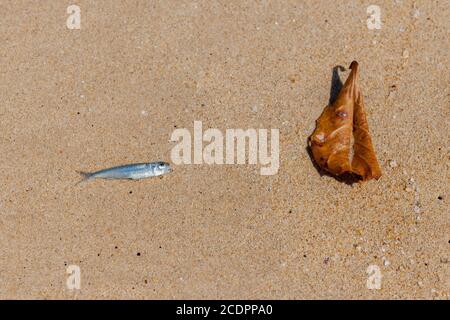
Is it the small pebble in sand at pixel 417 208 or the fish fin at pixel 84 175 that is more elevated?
the fish fin at pixel 84 175

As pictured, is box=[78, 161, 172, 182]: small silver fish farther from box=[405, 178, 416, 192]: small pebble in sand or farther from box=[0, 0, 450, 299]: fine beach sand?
box=[405, 178, 416, 192]: small pebble in sand

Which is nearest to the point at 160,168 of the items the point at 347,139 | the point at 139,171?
the point at 139,171

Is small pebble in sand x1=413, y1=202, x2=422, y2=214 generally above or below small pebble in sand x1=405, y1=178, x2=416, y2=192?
below

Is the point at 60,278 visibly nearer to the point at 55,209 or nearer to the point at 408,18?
the point at 55,209

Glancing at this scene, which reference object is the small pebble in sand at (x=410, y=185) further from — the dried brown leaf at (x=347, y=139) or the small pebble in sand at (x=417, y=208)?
the dried brown leaf at (x=347, y=139)

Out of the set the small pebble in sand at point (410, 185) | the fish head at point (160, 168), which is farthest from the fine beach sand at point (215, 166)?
the fish head at point (160, 168)

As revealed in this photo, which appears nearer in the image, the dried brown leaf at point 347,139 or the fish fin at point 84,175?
the dried brown leaf at point 347,139

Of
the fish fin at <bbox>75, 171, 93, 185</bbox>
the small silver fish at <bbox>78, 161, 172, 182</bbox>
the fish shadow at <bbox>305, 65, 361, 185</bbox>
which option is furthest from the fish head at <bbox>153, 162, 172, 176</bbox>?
the fish shadow at <bbox>305, 65, 361, 185</bbox>

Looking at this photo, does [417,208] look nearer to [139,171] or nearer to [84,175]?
[139,171]
